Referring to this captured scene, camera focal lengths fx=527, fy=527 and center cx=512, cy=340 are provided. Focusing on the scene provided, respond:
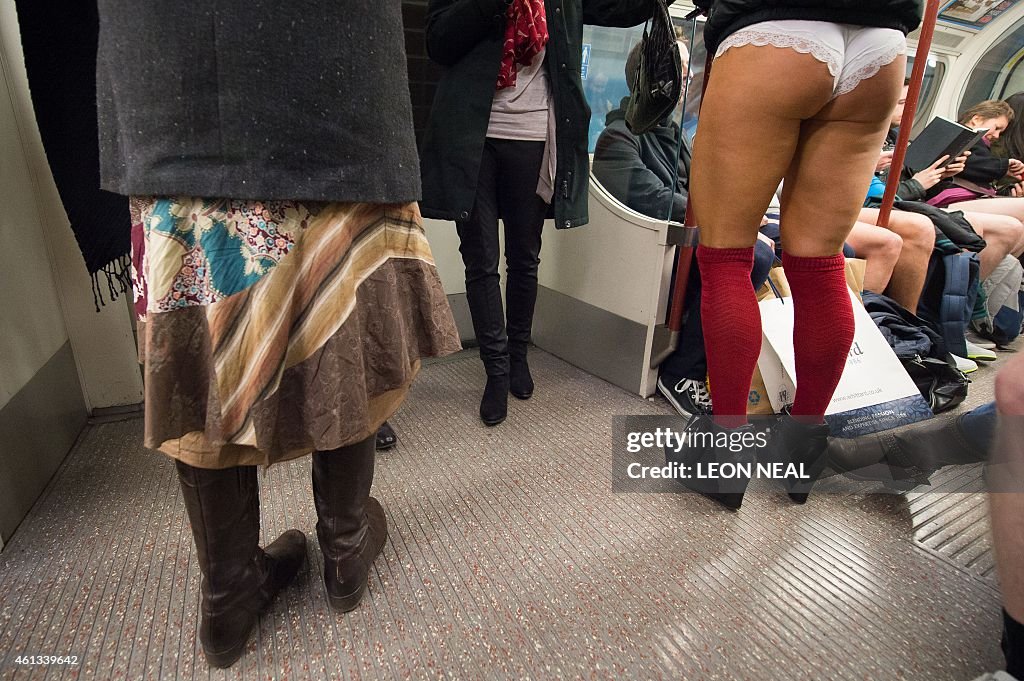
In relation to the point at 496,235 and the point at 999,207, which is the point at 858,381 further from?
the point at 999,207

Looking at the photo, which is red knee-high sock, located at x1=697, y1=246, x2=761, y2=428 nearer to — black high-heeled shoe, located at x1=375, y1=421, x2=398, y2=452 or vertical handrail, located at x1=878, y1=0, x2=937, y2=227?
black high-heeled shoe, located at x1=375, y1=421, x2=398, y2=452

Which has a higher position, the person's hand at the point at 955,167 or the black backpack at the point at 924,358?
the person's hand at the point at 955,167

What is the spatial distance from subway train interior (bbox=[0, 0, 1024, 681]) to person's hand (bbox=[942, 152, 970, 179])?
4.63 feet

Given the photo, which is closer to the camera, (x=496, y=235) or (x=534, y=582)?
(x=534, y=582)

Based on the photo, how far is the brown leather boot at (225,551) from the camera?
0.71 meters

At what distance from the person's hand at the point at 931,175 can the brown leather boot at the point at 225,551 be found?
2895 millimetres

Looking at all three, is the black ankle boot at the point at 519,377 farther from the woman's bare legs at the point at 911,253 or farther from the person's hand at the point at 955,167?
the person's hand at the point at 955,167

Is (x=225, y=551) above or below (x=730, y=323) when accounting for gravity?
below

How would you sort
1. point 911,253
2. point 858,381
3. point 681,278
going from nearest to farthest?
point 858,381 < point 681,278 < point 911,253

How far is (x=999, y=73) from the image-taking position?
4.12 meters

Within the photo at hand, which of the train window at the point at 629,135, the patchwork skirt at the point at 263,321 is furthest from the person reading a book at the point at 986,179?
the patchwork skirt at the point at 263,321

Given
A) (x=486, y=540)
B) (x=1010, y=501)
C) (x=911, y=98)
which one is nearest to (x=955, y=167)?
(x=911, y=98)

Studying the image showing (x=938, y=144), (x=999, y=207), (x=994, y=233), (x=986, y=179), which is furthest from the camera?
(x=986, y=179)

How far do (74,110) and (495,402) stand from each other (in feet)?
3.64
